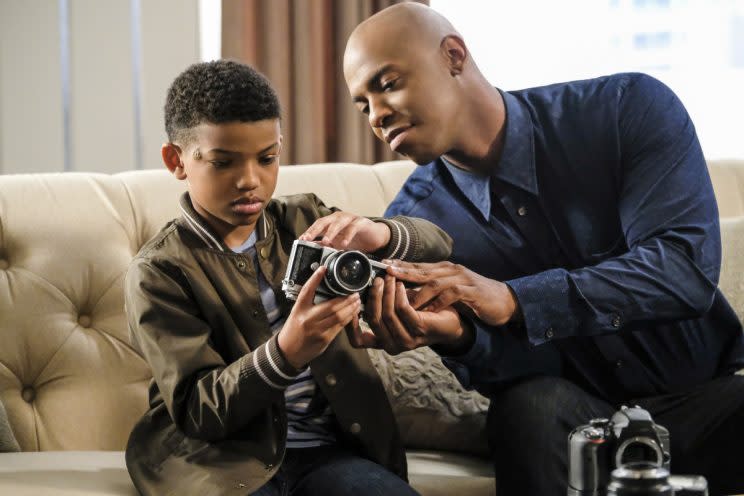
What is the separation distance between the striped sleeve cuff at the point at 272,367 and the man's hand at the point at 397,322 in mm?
110

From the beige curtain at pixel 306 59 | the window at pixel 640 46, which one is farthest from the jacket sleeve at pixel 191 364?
the window at pixel 640 46

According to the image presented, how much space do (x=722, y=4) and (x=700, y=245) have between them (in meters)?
1.82

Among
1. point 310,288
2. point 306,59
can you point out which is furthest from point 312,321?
point 306,59

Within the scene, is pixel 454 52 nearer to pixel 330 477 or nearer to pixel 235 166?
pixel 235 166

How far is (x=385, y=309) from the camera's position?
1274mm

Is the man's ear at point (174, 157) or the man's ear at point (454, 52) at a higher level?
the man's ear at point (454, 52)

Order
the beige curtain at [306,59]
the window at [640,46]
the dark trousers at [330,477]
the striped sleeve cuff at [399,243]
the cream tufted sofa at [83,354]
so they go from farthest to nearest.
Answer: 1. the window at [640,46]
2. the beige curtain at [306,59]
3. the cream tufted sofa at [83,354]
4. the striped sleeve cuff at [399,243]
5. the dark trousers at [330,477]

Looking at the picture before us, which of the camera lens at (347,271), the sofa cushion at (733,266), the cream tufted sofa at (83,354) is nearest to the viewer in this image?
the camera lens at (347,271)

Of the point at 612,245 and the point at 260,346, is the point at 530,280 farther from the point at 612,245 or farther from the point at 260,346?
the point at 260,346

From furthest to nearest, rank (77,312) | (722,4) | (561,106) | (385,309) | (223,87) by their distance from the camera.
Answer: (722,4) → (77,312) → (561,106) → (223,87) → (385,309)

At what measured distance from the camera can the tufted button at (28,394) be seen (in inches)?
63.9

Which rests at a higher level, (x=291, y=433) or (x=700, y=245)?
(x=700, y=245)

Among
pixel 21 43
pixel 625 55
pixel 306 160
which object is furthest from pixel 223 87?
pixel 625 55

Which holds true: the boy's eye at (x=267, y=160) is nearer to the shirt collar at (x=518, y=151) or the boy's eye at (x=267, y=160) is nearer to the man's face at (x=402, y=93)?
the man's face at (x=402, y=93)
